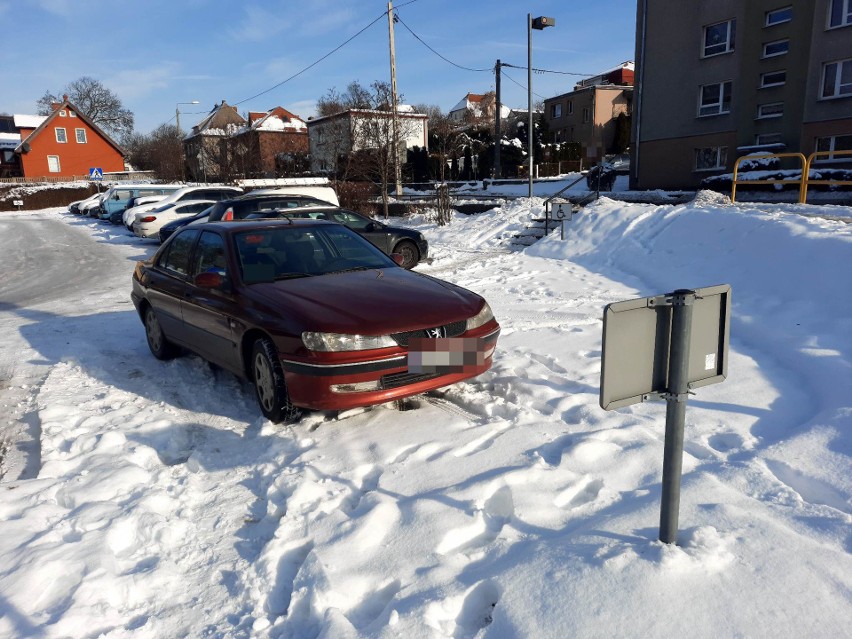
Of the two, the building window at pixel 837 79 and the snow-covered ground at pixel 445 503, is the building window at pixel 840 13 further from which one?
the snow-covered ground at pixel 445 503

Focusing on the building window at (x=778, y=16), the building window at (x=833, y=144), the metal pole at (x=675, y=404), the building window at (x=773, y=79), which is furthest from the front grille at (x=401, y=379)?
the building window at (x=778, y=16)

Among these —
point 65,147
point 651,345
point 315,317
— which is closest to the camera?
point 651,345

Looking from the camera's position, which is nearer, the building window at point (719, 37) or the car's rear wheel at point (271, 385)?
the car's rear wheel at point (271, 385)

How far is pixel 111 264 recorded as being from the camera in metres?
15.5

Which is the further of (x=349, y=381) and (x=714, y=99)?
(x=714, y=99)

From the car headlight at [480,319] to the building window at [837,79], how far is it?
84.8 ft

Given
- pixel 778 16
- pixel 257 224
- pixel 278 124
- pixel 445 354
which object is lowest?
pixel 445 354

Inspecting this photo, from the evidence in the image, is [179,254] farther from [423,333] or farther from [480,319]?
[480,319]

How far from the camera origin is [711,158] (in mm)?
28797

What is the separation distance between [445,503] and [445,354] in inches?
56.0

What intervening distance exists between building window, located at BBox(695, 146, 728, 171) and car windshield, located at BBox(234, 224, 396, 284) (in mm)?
26667

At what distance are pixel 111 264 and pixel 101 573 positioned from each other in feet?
46.6

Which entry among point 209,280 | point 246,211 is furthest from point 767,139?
point 209,280

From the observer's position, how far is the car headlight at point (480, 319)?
4.86 metres
